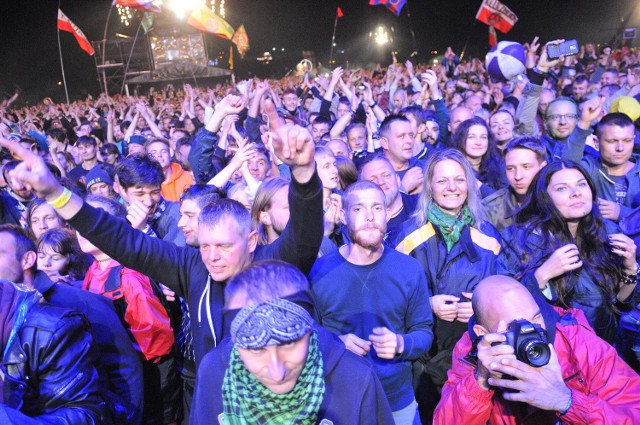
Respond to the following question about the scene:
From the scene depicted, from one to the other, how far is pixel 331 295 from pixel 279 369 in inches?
50.4

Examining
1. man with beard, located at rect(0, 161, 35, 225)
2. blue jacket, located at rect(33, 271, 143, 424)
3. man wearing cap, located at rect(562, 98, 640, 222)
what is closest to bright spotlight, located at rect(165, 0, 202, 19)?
man with beard, located at rect(0, 161, 35, 225)

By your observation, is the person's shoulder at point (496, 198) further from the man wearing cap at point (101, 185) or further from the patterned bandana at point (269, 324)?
the man wearing cap at point (101, 185)

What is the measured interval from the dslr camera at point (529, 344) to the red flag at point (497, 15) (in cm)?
1372

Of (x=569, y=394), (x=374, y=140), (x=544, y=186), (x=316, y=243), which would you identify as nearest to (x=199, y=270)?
(x=316, y=243)

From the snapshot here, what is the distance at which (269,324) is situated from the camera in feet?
4.60

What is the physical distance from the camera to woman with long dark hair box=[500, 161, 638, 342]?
279cm

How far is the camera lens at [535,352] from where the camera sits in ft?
5.55

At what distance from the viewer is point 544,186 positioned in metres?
3.19

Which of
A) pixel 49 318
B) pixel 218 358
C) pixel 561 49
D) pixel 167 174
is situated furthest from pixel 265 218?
pixel 561 49

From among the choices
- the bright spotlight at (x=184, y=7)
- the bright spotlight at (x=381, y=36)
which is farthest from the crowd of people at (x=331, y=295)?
the bright spotlight at (x=381, y=36)

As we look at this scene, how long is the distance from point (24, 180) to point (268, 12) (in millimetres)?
40054

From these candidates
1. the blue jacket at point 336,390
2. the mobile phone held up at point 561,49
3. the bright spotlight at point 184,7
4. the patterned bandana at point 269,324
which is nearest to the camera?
the patterned bandana at point 269,324

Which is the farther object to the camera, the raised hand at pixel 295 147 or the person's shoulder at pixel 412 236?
the person's shoulder at pixel 412 236

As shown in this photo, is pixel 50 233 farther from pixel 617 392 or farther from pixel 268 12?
pixel 268 12
